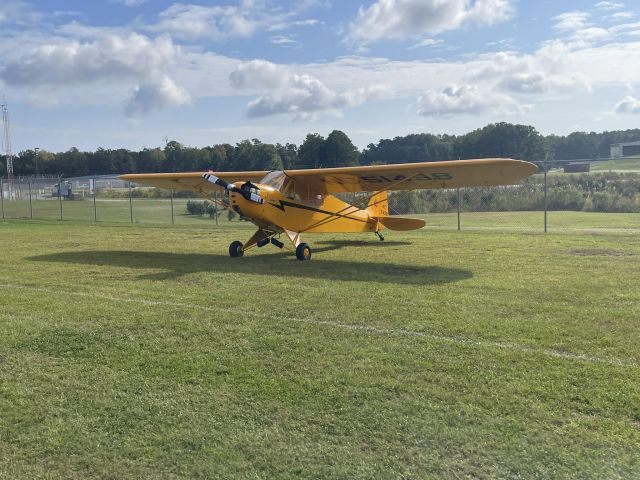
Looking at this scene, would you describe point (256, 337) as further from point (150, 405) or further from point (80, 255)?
point (80, 255)

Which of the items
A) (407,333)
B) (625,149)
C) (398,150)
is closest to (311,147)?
(398,150)

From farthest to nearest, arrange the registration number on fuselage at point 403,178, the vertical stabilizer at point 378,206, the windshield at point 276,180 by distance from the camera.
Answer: the vertical stabilizer at point 378,206 → the windshield at point 276,180 → the registration number on fuselage at point 403,178

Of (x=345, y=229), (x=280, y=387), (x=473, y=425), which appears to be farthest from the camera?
(x=345, y=229)

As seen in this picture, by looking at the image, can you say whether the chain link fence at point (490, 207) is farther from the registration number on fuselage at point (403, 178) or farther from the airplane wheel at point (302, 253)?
the airplane wheel at point (302, 253)

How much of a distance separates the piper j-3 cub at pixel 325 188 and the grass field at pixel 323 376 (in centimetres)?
260

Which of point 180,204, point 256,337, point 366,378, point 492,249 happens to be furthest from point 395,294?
point 180,204

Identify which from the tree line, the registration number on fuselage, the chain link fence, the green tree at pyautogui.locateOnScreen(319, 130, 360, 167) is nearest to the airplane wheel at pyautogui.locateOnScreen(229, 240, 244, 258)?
the registration number on fuselage

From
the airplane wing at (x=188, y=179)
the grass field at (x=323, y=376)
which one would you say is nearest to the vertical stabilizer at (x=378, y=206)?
the airplane wing at (x=188, y=179)

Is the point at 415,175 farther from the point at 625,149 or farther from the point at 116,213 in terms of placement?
the point at 625,149

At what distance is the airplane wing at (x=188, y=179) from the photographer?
51.6ft

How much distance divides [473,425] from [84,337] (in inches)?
171

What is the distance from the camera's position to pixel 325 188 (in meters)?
14.1

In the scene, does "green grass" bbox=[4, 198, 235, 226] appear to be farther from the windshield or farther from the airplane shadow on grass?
the windshield

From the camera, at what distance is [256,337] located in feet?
19.4
